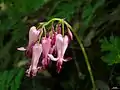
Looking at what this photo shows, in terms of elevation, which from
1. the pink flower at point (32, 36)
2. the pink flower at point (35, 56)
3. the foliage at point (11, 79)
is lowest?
the foliage at point (11, 79)

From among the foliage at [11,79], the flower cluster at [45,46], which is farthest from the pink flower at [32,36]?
the foliage at [11,79]

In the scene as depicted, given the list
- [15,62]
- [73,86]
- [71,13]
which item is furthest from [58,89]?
[71,13]

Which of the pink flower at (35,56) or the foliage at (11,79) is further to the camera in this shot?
the foliage at (11,79)

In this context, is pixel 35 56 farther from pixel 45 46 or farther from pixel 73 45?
pixel 73 45

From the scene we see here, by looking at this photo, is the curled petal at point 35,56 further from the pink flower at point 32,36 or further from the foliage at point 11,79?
the foliage at point 11,79

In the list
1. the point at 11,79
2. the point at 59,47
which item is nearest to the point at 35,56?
the point at 59,47

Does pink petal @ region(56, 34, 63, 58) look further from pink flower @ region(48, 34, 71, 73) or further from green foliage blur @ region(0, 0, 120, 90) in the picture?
green foliage blur @ region(0, 0, 120, 90)

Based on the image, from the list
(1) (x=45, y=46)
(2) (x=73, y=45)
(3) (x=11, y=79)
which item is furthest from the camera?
(2) (x=73, y=45)

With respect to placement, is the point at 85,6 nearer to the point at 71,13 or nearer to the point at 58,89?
the point at 71,13

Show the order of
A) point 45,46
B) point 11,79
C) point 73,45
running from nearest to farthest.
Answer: point 45,46 < point 11,79 < point 73,45

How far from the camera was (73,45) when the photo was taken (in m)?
2.60

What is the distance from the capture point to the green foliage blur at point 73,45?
2391mm

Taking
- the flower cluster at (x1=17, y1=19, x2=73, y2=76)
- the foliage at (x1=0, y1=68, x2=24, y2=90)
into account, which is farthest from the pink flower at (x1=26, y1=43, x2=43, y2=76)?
the foliage at (x1=0, y1=68, x2=24, y2=90)

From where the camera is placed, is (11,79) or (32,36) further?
(11,79)
